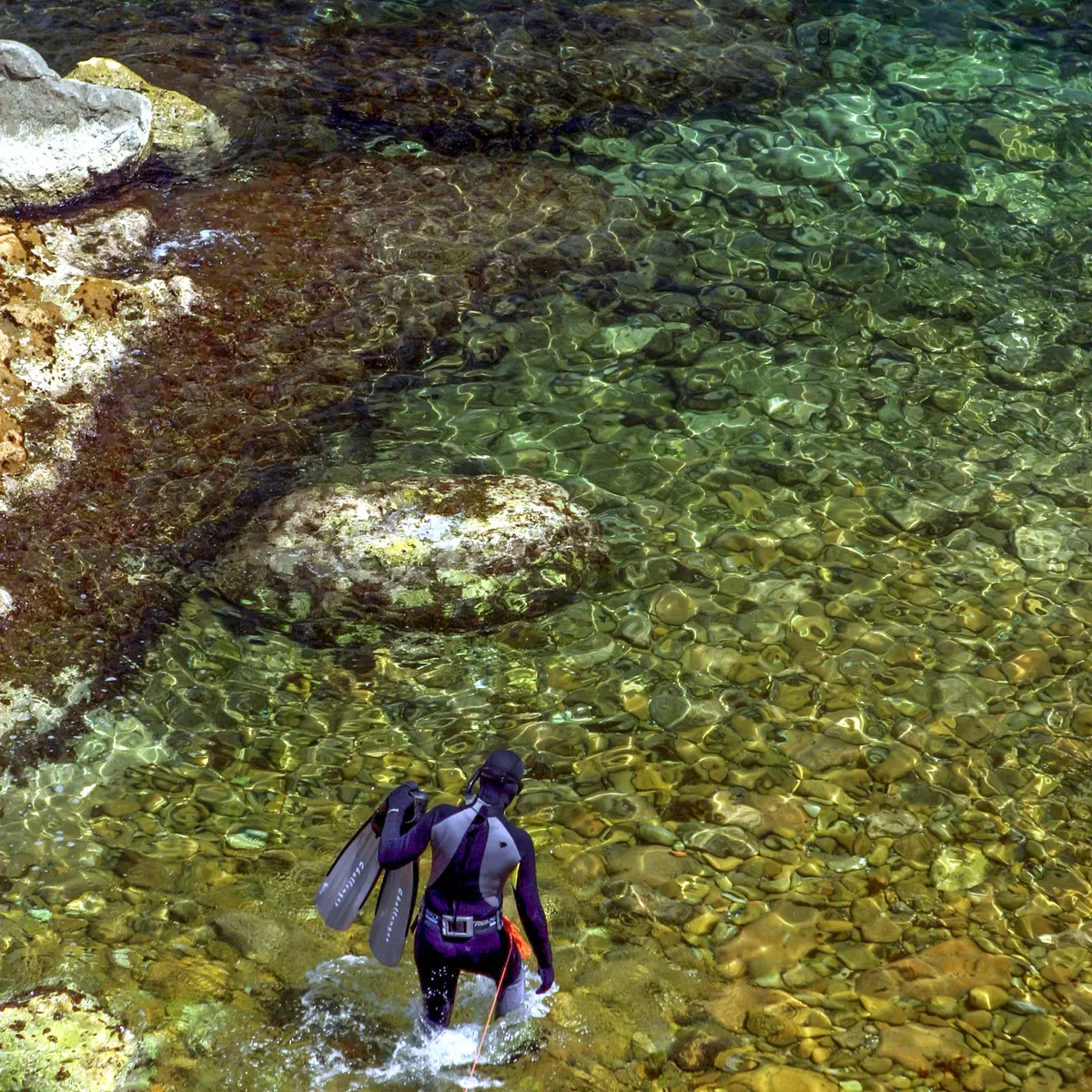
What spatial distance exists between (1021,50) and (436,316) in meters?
8.09

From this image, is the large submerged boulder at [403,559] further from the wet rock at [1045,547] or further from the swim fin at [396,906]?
the wet rock at [1045,547]

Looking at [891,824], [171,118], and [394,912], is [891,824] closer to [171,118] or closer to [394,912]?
[394,912]

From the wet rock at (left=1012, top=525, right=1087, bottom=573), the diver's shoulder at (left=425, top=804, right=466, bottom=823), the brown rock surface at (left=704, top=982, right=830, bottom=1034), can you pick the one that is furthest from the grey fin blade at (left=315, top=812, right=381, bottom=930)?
the wet rock at (left=1012, top=525, right=1087, bottom=573)

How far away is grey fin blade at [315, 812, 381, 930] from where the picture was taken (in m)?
4.38

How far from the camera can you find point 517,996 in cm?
463

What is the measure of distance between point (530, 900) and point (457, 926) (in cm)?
31

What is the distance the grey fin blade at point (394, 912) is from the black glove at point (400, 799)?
239mm

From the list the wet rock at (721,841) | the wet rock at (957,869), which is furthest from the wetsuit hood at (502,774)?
the wet rock at (957,869)

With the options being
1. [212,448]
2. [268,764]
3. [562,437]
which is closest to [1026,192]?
[562,437]

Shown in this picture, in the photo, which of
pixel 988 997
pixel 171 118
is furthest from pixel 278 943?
pixel 171 118

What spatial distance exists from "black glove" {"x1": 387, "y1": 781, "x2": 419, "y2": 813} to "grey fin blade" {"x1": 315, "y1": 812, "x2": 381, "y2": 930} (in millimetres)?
88

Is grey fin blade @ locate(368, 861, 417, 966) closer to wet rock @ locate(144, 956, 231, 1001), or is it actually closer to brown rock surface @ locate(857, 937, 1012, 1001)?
wet rock @ locate(144, 956, 231, 1001)

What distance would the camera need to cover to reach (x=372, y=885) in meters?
4.41

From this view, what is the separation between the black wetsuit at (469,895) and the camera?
427 cm
